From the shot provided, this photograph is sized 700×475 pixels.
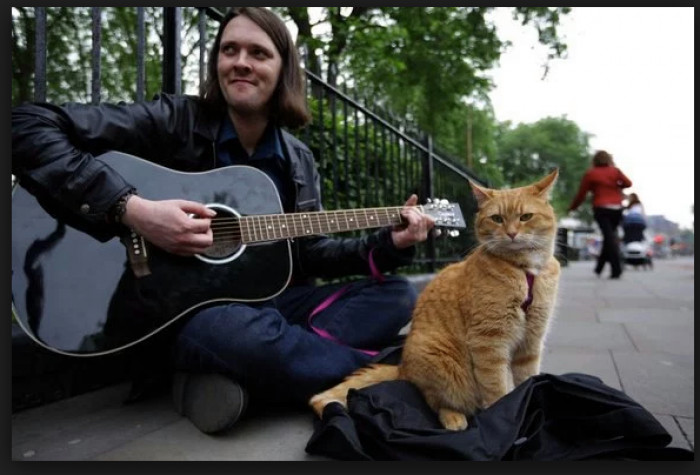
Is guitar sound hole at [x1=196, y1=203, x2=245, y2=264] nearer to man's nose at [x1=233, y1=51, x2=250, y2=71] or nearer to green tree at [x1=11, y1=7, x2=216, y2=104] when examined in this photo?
man's nose at [x1=233, y1=51, x2=250, y2=71]

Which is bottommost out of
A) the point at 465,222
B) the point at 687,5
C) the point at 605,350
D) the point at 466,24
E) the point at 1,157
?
the point at 605,350

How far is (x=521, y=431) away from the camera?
1.34 m

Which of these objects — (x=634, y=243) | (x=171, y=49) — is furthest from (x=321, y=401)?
(x=634, y=243)

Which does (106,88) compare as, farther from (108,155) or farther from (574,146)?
(574,146)

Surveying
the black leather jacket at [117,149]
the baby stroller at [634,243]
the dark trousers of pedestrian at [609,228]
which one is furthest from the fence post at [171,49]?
the baby stroller at [634,243]

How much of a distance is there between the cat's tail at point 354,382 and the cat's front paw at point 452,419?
22 cm

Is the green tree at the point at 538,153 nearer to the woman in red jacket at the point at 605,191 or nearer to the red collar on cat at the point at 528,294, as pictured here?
the woman in red jacket at the point at 605,191

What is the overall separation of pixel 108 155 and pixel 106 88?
1163 mm

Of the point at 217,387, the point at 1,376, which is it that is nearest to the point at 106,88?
the point at 1,376

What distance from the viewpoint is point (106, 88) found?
2.58 metres

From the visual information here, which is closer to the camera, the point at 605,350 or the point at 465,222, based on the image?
the point at 465,222

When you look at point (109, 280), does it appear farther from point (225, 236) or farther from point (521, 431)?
point (521, 431)

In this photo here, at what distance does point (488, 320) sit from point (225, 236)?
1028mm

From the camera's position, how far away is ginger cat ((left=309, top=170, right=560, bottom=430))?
1.60 meters
